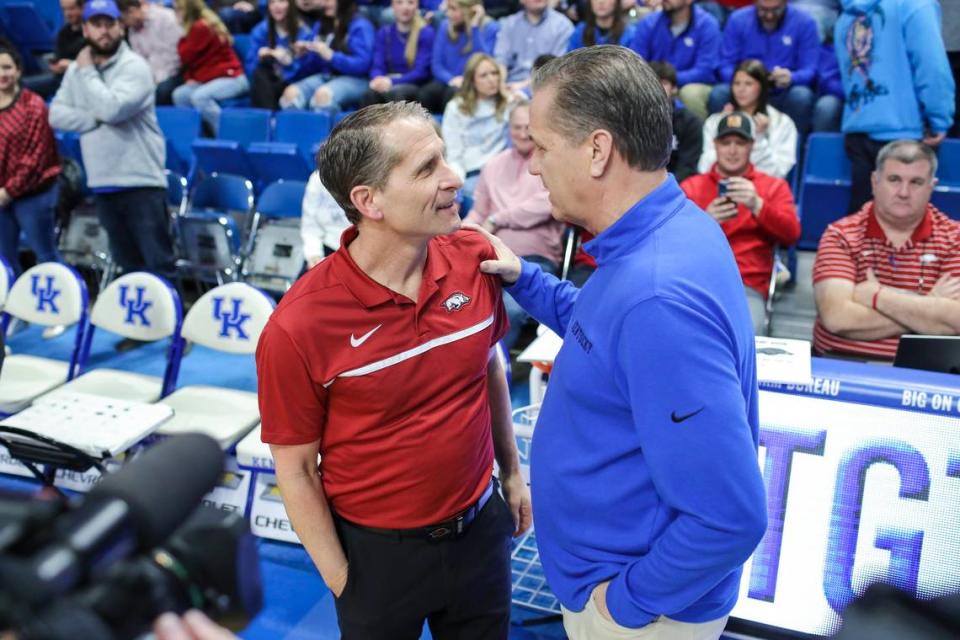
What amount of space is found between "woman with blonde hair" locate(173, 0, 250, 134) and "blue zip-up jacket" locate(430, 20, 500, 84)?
216 cm

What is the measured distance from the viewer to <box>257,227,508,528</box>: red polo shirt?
1.68m

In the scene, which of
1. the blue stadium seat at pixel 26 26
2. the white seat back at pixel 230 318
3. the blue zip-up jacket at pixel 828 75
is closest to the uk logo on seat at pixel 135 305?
the white seat back at pixel 230 318

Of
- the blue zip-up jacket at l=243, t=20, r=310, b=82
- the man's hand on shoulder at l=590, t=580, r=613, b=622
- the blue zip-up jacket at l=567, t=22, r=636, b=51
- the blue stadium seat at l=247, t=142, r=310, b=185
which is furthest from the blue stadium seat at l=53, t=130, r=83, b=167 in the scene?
the man's hand on shoulder at l=590, t=580, r=613, b=622

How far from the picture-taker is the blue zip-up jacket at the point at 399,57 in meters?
7.41

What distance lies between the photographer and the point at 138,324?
4188 millimetres

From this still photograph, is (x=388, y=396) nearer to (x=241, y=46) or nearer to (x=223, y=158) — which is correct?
(x=223, y=158)

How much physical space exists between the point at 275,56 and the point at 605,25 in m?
3.21

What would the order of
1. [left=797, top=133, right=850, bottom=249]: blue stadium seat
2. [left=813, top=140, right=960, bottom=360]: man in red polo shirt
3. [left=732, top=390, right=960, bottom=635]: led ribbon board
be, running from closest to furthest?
[left=732, top=390, right=960, bottom=635]: led ribbon board, [left=813, top=140, right=960, bottom=360]: man in red polo shirt, [left=797, top=133, right=850, bottom=249]: blue stadium seat

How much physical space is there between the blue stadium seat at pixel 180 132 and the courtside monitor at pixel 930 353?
630cm

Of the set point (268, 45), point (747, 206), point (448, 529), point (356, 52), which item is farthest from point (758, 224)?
point (268, 45)

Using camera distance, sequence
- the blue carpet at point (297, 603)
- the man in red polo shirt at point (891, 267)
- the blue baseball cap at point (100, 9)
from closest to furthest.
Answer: the blue carpet at point (297, 603) < the man in red polo shirt at point (891, 267) < the blue baseball cap at point (100, 9)

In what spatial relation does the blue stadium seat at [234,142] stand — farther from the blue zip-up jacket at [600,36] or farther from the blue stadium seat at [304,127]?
the blue zip-up jacket at [600,36]

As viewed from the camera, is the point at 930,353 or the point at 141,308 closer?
the point at 930,353

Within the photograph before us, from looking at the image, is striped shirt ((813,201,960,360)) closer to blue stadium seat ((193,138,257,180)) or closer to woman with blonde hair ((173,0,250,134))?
blue stadium seat ((193,138,257,180))
